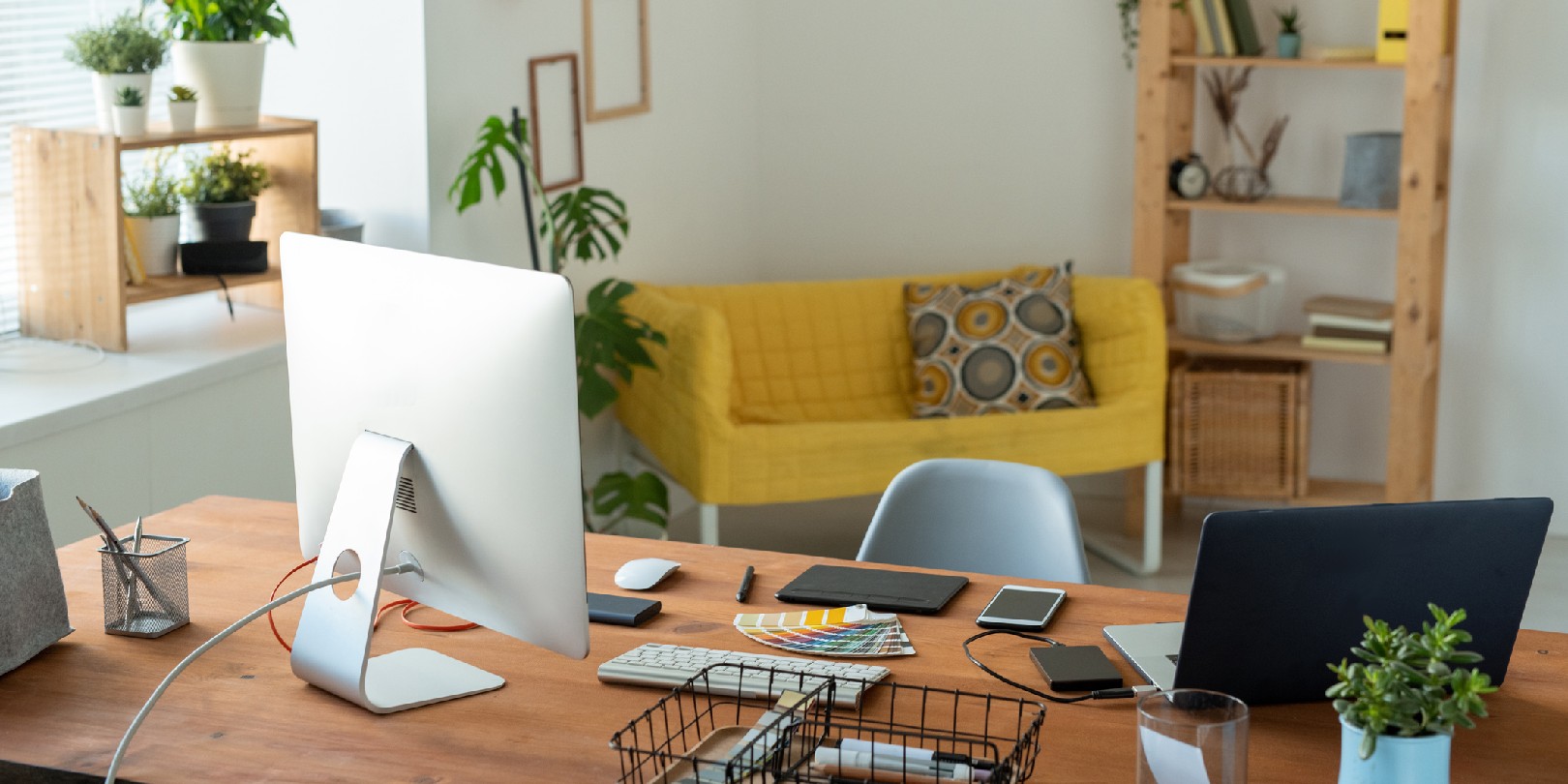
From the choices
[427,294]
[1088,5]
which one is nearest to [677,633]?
[427,294]

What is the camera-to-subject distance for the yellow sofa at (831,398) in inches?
159

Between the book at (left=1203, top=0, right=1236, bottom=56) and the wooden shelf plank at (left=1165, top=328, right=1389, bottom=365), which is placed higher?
the book at (left=1203, top=0, right=1236, bottom=56)

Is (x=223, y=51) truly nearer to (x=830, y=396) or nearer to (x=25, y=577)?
(x=25, y=577)

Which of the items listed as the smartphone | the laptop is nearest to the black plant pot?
the smartphone

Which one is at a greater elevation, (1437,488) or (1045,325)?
(1045,325)

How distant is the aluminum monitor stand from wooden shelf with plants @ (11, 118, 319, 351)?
166 cm

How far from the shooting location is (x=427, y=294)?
1593mm

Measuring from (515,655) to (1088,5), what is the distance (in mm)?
3671

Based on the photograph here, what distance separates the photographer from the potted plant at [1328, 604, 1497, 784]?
129 cm

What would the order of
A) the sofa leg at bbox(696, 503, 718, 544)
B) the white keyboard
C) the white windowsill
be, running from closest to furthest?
the white keyboard
the white windowsill
the sofa leg at bbox(696, 503, 718, 544)

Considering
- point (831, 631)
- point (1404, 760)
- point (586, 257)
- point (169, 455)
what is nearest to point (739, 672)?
point (831, 631)

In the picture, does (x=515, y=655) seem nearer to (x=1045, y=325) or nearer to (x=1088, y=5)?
(x=1045, y=325)

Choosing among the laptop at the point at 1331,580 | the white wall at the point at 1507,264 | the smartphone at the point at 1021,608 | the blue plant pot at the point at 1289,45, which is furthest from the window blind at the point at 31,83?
the white wall at the point at 1507,264

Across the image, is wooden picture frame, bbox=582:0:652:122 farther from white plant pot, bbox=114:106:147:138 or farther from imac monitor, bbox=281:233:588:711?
imac monitor, bbox=281:233:588:711
